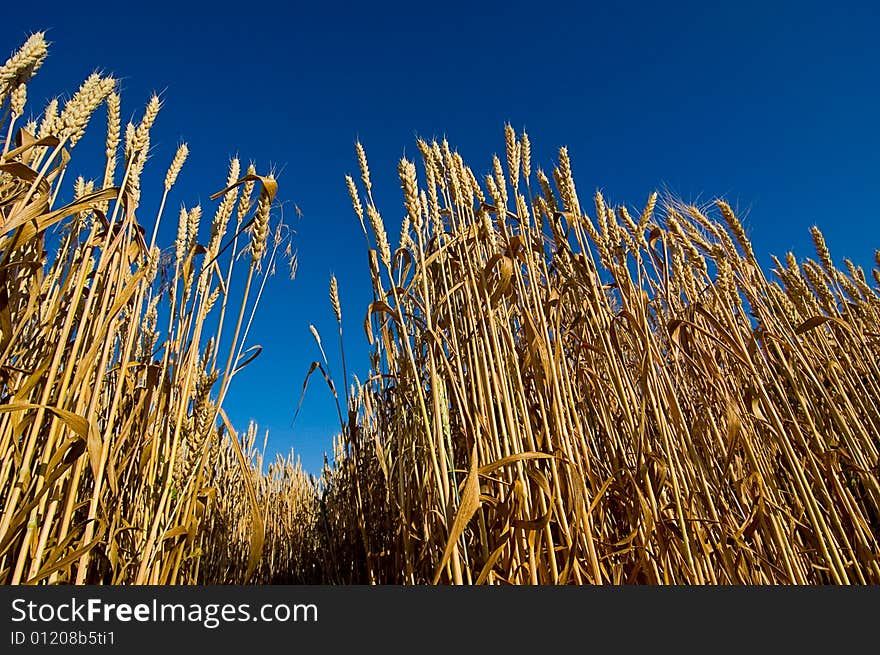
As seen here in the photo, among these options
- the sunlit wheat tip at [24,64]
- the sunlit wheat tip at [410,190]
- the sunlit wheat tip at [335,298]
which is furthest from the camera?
the sunlit wheat tip at [335,298]

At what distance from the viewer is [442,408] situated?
103 centimetres

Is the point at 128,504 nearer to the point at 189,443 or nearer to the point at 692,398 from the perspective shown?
the point at 189,443

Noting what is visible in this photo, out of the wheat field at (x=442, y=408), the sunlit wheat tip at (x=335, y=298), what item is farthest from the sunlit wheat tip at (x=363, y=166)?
the sunlit wheat tip at (x=335, y=298)

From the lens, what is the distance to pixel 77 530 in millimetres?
725

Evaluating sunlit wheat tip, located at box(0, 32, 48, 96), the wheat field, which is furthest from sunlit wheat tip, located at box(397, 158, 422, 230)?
sunlit wheat tip, located at box(0, 32, 48, 96)

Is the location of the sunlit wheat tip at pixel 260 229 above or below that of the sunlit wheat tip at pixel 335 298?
below

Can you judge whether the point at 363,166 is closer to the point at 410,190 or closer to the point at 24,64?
the point at 410,190

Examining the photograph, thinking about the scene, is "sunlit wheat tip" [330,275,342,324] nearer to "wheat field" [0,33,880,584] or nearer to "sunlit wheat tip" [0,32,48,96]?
"wheat field" [0,33,880,584]

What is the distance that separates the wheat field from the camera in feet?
2.64

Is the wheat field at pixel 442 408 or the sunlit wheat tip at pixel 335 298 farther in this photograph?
the sunlit wheat tip at pixel 335 298

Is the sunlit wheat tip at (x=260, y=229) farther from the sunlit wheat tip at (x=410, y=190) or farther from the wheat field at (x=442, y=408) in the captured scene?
the sunlit wheat tip at (x=410, y=190)

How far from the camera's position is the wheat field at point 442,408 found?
31.7 inches

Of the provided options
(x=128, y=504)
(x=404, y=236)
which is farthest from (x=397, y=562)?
(x=404, y=236)

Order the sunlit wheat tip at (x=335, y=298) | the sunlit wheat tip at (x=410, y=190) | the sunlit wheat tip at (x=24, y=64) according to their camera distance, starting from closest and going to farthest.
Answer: the sunlit wheat tip at (x=24, y=64) < the sunlit wheat tip at (x=410, y=190) < the sunlit wheat tip at (x=335, y=298)
